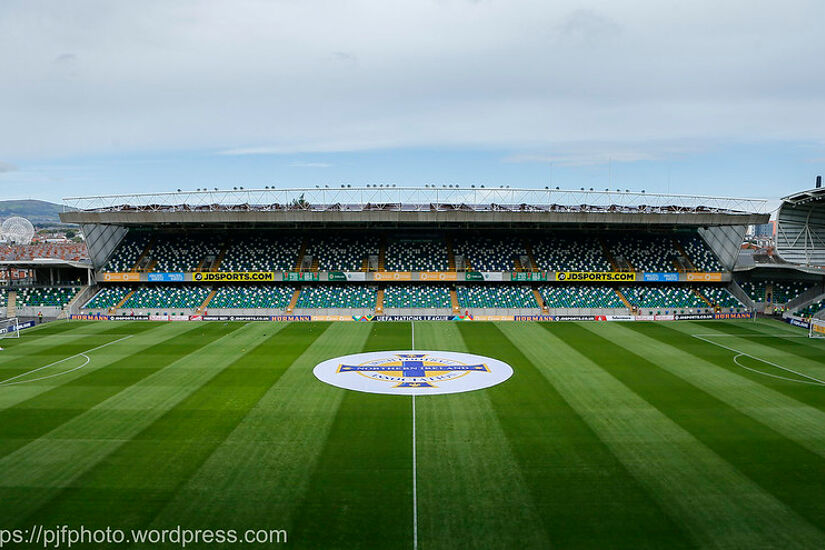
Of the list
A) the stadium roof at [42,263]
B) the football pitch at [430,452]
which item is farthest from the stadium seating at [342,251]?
the football pitch at [430,452]

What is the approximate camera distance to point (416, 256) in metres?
64.1

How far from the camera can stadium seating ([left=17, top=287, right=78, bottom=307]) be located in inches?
2293

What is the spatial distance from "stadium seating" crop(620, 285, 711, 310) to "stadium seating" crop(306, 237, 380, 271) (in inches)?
1139

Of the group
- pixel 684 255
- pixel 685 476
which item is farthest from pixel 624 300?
pixel 685 476

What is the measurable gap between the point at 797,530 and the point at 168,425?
73.5 ft

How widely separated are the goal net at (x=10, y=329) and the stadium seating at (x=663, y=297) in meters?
57.8

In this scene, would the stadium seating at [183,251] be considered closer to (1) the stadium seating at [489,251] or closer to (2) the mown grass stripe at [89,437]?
(1) the stadium seating at [489,251]

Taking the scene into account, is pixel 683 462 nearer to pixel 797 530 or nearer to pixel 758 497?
pixel 758 497

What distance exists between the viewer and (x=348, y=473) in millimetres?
18703

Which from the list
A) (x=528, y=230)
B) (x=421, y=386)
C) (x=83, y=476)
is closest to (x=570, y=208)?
(x=528, y=230)

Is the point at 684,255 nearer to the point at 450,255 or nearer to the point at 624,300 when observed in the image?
the point at 624,300

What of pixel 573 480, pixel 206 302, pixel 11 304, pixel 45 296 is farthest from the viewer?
pixel 45 296

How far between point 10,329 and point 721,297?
229ft

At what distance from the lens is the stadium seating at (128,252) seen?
62.6 m
